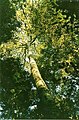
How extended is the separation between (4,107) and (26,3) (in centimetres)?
687

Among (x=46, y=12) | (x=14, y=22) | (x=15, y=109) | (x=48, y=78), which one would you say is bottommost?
(x=15, y=109)

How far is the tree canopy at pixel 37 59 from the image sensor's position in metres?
17.0

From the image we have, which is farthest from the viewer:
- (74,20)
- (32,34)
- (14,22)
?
(14,22)

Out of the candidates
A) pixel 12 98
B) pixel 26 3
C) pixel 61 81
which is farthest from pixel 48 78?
pixel 26 3

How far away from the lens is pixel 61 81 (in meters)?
19.0

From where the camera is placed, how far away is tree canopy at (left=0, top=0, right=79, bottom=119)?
17016 mm

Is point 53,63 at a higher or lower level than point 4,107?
higher

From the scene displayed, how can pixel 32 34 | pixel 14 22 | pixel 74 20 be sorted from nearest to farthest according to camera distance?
pixel 32 34
pixel 74 20
pixel 14 22

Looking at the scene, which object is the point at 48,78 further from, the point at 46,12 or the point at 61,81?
the point at 46,12

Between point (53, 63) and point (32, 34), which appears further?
point (53, 63)

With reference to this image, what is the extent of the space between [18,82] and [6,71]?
114cm

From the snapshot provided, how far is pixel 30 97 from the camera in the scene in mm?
19516

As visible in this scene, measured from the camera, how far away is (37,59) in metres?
17.8

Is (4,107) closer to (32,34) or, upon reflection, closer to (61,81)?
(61,81)
